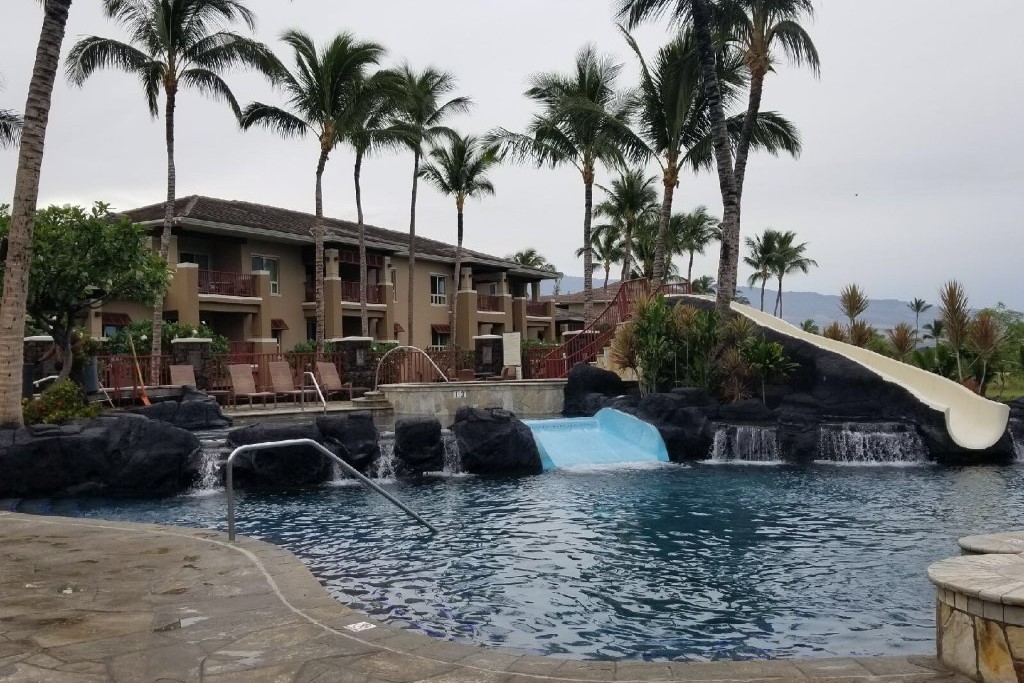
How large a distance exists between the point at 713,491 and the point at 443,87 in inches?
993

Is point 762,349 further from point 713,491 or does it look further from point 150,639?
point 150,639

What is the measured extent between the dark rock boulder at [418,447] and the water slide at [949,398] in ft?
33.1

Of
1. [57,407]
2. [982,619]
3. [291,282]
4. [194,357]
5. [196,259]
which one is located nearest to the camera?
[982,619]

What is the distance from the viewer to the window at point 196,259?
32344mm

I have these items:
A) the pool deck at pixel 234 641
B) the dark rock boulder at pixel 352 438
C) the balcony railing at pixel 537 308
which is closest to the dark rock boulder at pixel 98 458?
the dark rock boulder at pixel 352 438

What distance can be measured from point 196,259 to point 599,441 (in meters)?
21.5

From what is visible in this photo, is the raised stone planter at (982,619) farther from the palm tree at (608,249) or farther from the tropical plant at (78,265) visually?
the palm tree at (608,249)

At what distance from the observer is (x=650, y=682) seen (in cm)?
449

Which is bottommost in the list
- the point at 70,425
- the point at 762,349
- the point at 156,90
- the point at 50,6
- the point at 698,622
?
the point at 698,622

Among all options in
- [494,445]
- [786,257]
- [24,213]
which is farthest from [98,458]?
[786,257]

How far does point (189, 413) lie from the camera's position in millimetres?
18172

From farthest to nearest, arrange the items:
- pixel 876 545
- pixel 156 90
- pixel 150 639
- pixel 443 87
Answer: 1. pixel 443 87
2. pixel 156 90
3. pixel 876 545
4. pixel 150 639

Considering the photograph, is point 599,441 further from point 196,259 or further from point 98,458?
point 196,259

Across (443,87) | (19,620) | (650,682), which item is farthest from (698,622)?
(443,87)
